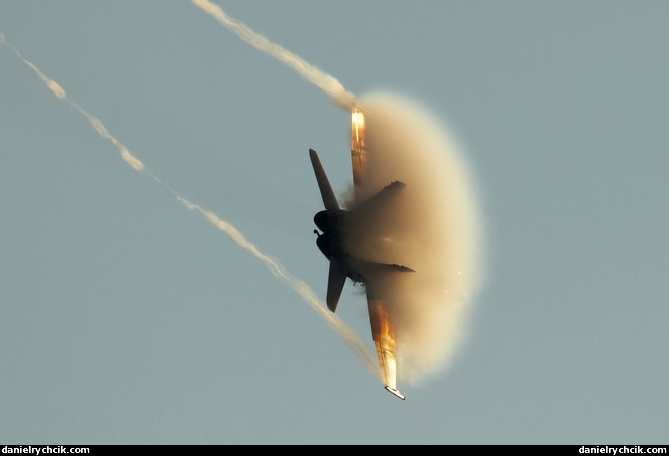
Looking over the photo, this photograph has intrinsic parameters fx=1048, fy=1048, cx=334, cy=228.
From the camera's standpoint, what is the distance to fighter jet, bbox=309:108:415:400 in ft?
134

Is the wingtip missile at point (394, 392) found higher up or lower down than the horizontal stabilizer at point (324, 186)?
lower down

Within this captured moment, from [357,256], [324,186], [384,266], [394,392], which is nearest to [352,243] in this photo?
[357,256]

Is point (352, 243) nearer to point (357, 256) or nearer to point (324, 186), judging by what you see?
point (357, 256)

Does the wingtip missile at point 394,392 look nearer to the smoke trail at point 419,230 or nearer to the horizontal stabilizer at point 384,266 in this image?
the smoke trail at point 419,230

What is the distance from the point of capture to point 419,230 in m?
43.1

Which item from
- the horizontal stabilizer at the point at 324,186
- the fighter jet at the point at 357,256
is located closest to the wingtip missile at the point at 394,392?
Result: the fighter jet at the point at 357,256

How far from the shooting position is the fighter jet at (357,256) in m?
40.9

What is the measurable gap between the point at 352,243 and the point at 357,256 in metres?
0.61

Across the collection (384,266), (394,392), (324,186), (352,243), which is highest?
(324,186)

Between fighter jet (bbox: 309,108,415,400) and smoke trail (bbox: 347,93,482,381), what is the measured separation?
0.70 feet

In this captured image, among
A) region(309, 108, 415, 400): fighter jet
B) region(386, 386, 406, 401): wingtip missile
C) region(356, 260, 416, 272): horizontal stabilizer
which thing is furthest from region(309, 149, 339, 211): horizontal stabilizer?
region(386, 386, 406, 401): wingtip missile

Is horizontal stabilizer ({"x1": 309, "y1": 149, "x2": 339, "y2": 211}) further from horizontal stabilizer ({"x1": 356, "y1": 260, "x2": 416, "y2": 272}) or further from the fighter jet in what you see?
horizontal stabilizer ({"x1": 356, "y1": 260, "x2": 416, "y2": 272})
